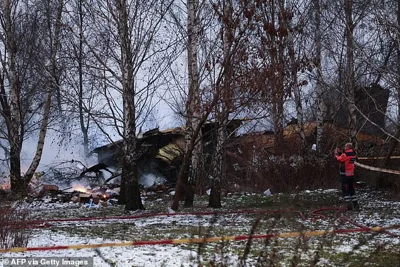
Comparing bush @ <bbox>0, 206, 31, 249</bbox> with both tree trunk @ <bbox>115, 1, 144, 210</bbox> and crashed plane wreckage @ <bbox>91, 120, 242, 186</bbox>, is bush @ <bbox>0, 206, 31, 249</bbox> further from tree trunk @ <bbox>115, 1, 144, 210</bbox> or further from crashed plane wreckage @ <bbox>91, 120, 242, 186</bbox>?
crashed plane wreckage @ <bbox>91, 120, 242, 186</bbox>

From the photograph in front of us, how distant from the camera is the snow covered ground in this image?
404 cm

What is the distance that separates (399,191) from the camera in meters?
14.5

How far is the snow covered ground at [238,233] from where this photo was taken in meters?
4.04

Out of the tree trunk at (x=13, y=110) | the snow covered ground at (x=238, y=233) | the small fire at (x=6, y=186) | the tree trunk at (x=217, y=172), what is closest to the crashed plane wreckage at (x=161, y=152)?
the small fire at (x=6, y=186)

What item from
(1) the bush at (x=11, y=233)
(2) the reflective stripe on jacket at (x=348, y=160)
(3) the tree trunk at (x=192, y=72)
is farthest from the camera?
(3) the tree trunk at (x=192, y=72)

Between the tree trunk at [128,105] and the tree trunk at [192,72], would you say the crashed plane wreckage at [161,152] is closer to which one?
the tree trunk at [192,72]

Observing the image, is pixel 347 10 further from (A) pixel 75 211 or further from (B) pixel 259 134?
(B) pixel 259 134

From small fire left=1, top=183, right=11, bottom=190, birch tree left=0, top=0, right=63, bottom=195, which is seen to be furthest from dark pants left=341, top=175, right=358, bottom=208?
small fire left=1, top=183, right=11, bottom=190

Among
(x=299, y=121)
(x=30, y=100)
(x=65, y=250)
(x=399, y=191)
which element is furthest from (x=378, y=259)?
(x=30, y=100)

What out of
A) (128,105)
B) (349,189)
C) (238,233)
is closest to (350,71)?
(349,189)

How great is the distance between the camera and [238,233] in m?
8.58

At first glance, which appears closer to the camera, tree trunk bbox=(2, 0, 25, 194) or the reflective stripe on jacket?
the reflective stripe on jacket

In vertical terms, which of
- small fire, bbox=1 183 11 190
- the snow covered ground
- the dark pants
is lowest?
the snow covered ground

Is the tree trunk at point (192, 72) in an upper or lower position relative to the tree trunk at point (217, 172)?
upper
